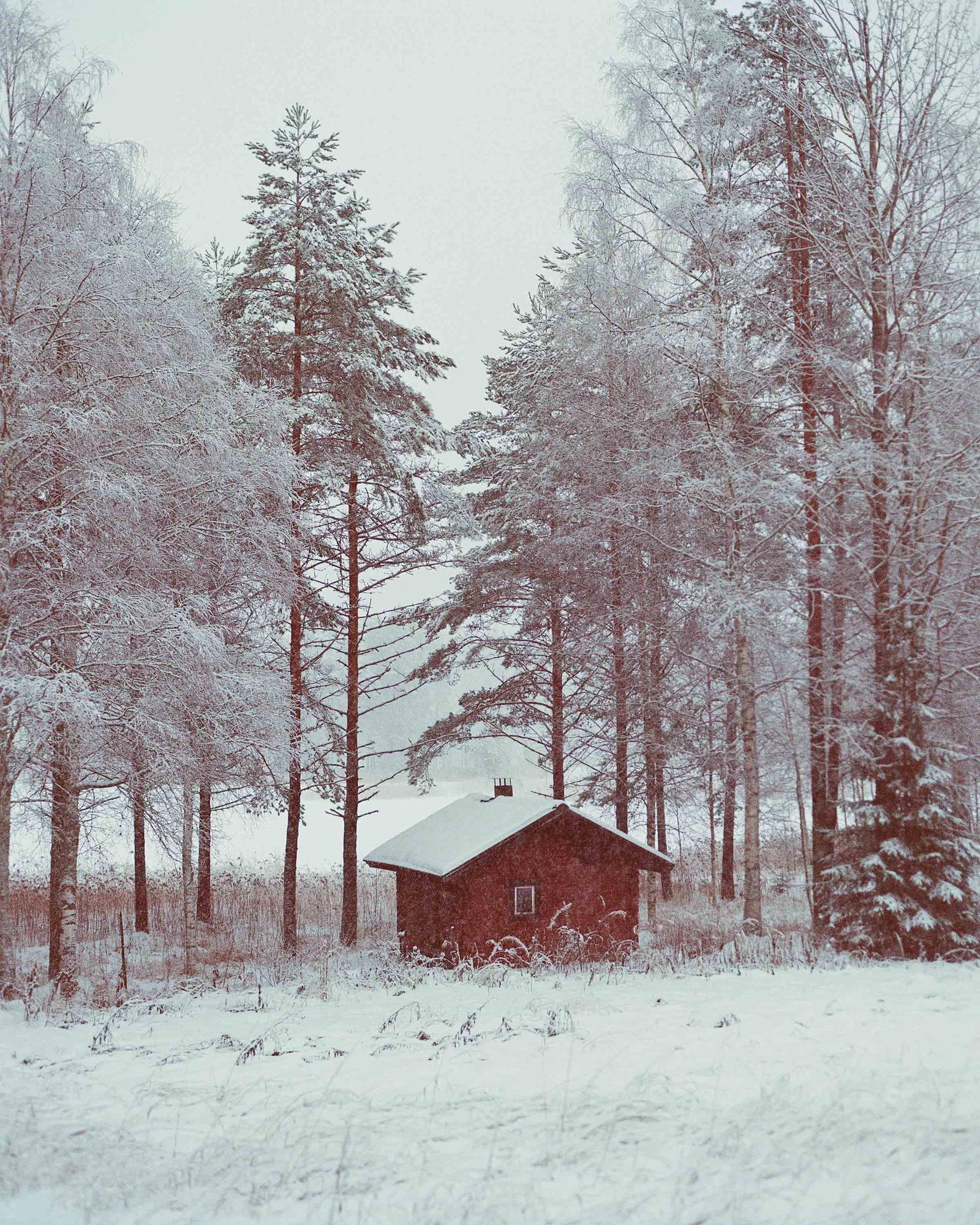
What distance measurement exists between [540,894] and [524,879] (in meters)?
0.41

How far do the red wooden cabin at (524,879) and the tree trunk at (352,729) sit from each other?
1.13m

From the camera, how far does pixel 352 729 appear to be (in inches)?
659

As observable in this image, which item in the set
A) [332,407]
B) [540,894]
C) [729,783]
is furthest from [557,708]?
[332,407]

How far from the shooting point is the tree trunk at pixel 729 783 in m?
14.6

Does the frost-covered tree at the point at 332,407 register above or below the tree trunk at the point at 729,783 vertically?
above

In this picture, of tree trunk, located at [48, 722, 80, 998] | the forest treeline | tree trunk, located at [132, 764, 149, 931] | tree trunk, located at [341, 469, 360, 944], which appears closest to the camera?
the forest treeline

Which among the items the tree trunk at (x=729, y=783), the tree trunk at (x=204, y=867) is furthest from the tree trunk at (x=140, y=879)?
the tree trunk at (x=729, y=783)

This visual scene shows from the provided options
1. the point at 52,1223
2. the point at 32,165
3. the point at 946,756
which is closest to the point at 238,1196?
the point at 52,1223

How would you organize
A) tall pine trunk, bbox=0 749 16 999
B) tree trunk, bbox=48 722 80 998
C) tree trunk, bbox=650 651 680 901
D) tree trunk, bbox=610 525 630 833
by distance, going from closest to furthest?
tall pine trunk, bbox=0 749 16 999
tree trunk, bbox=48 722 80 998
tree trunk, bbox=650 651 680 901
tree trunk, bbox=610 525 630 833

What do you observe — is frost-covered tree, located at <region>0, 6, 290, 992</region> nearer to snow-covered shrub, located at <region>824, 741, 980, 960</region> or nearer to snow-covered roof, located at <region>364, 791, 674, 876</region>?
snow-covered roof, located at <region>364, 791, 674, 876</region>

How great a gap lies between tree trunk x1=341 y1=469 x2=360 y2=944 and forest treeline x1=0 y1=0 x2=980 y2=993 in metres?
0.07

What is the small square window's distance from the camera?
49.6 feet

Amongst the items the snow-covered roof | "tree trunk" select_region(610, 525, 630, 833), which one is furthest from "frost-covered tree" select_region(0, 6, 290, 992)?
"tree trunk" select_region(610, 525, 630, 833)

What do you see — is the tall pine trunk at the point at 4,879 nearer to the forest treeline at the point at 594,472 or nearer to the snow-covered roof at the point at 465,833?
the forest treeline at the point at 594,472
